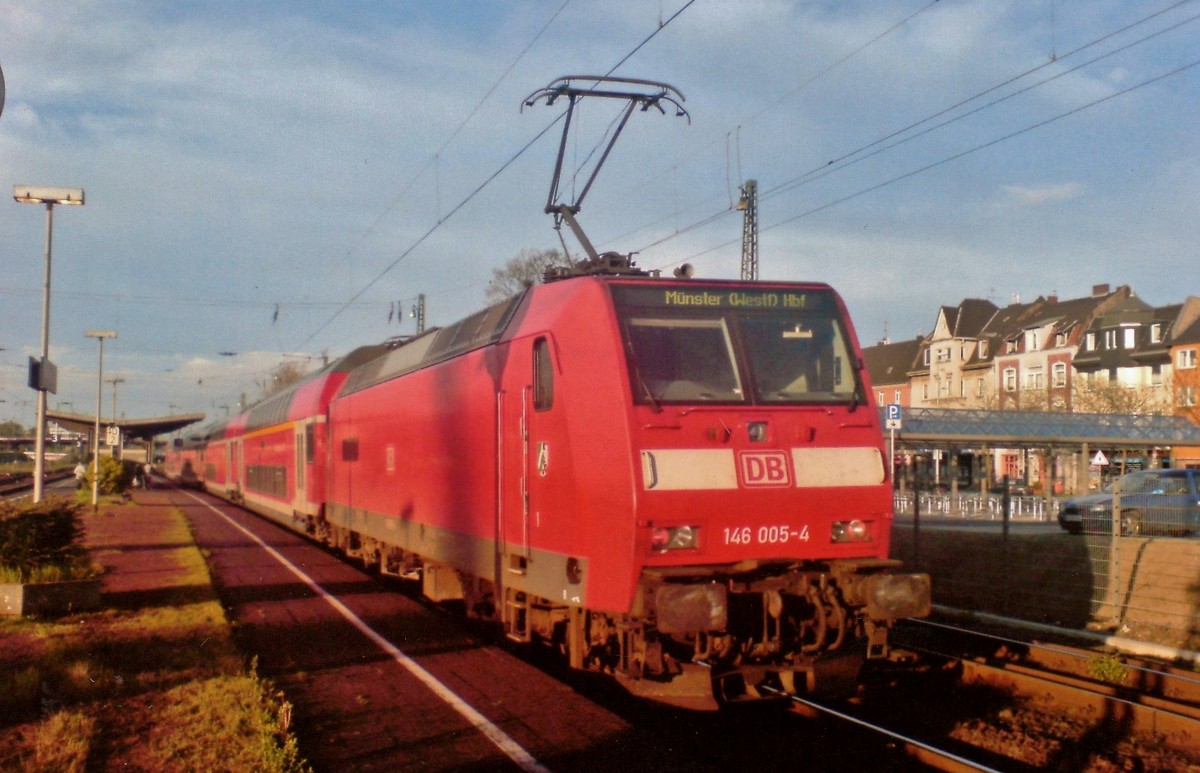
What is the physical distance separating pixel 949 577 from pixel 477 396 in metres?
9.29

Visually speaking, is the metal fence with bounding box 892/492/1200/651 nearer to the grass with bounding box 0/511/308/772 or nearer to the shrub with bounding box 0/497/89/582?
the grass with bounding box 0/511/308/772

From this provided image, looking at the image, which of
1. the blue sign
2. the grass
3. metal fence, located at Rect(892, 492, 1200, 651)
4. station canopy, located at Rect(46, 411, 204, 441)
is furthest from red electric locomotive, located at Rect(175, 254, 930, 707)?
station canopy, located at Rect(46, 411, 204, 441)

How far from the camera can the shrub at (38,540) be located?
13484mm

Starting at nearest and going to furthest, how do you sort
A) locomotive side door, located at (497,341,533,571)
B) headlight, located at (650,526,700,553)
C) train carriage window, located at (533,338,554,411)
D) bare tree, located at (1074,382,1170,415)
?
headlight, located at (650,526,700,553) → train carriage window, located at (533,338,554,411) → locomotive side door, located at (497,341,533,571) → bare tree, located at (1074,382,1170,415)

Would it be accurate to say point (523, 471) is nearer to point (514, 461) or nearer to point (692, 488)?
point (514, 461)

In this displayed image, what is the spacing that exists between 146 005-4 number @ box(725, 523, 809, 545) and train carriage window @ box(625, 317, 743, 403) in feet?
3.32

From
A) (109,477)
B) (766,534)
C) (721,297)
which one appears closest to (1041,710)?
(766,534)

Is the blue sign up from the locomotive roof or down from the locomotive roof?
down

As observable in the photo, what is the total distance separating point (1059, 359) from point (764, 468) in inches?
2264

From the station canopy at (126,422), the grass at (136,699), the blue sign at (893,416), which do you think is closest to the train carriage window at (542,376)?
the grass at (136,699)

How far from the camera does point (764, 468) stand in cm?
801

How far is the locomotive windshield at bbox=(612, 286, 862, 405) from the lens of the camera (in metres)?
8.16

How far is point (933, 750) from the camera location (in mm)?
7078

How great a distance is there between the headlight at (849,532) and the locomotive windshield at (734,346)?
100 centimetres
